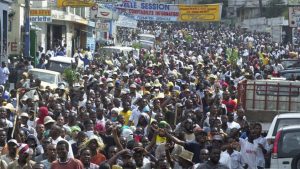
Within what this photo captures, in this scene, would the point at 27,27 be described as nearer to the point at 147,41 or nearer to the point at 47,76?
the point at 47,76

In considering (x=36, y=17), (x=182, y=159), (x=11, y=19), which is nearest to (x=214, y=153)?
(x=182, y=159)

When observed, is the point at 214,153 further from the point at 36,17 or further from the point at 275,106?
the point at 36,17

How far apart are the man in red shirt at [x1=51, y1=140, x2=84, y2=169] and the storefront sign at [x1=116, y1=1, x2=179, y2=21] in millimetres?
32763

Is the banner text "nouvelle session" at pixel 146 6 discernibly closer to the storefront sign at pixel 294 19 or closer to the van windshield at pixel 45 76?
the storefront sign at pixel 294 19

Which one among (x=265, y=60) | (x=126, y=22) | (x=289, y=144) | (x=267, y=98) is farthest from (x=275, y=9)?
(x=289, y=144)

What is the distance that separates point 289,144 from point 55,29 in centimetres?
3974

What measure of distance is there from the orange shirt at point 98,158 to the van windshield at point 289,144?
2308 mm

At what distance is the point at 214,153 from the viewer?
11516mm

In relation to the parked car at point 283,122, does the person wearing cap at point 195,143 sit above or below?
below

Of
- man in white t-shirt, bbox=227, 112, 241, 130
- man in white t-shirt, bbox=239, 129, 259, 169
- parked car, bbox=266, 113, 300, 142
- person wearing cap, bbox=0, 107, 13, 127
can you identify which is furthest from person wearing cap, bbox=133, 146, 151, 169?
man in white t-shirt, bbox=227, 112, 241, 130

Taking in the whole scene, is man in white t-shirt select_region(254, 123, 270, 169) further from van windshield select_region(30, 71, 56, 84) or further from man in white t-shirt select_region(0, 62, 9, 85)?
van windshield select_region(30, 71, 56, 84)

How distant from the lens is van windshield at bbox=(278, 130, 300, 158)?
1305 cm

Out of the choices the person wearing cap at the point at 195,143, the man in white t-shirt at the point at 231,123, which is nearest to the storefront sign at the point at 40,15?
the man in white t-shirt at the point at 231,123

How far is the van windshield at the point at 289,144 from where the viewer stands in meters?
13.0
